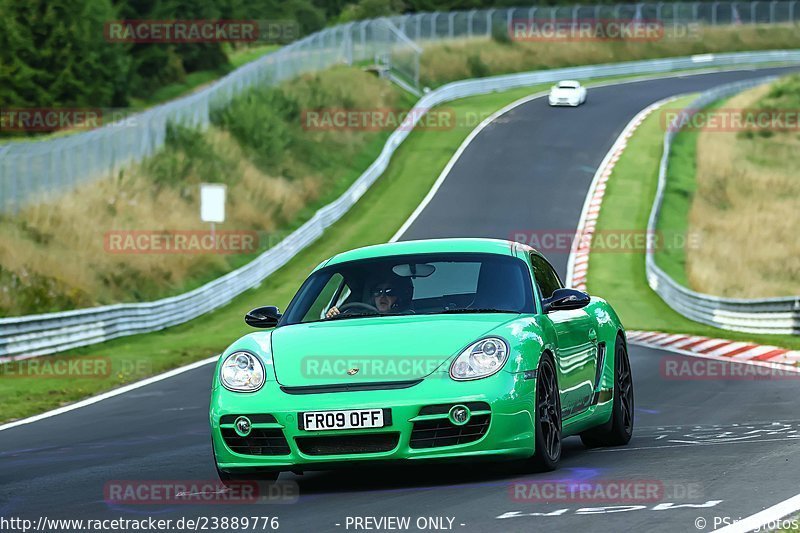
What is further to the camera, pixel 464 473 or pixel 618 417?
pixel 618 417

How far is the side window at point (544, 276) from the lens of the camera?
32.1 ft

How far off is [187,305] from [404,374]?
21.8 metres

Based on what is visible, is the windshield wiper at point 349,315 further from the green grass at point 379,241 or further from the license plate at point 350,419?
the green grass at point 379,241

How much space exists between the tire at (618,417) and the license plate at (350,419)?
289 centimetres

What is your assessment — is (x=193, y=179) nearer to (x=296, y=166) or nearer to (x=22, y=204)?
(x=296, y=166)

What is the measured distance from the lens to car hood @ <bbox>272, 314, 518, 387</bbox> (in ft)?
26.7

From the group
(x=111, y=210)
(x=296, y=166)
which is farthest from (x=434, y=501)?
(x=296, y=166)

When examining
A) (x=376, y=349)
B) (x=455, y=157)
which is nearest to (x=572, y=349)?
(x=376, y=349)

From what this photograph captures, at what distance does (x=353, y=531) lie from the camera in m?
6.73

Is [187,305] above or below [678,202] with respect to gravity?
above

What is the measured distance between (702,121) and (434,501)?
5319 centimetres

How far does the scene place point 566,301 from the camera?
9125 millimetres

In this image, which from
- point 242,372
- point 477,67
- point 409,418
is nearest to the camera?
point 409,418

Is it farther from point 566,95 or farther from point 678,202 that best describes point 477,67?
point 678,202
